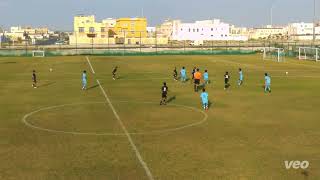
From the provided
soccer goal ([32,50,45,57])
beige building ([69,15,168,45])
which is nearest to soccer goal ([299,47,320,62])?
soccer goal ([32,50,45,57])

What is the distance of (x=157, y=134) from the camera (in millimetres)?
21250

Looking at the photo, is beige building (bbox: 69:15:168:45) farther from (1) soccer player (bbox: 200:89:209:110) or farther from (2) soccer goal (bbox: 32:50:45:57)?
(1) soccer player (bbox: 200:89:209:110)

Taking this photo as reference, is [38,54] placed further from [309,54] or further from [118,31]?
[118,31]

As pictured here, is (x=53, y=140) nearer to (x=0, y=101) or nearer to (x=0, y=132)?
(x=0, y=132)

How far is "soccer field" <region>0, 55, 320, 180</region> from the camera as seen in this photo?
15.6m

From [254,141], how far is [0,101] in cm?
2115

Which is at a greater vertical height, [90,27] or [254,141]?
[90,27]

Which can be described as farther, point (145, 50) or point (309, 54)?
point (145, 50)

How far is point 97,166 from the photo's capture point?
1598 centimetres

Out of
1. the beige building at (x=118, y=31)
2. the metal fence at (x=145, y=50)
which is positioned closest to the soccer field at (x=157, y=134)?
the metal fence at (x=145, y=50)

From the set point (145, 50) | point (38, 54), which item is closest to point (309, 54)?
point (145, 50)

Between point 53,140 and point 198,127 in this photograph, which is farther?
point 198,127

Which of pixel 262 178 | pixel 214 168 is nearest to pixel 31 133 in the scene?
pixel 214 168

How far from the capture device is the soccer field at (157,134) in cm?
1558
